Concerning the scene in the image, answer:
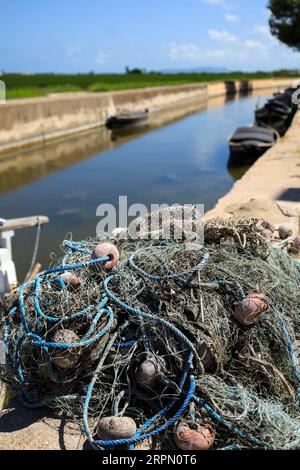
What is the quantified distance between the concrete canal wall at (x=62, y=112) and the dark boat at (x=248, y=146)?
29.9 ft

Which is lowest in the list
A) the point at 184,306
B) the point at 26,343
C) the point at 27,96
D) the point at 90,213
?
Answer: the point at 90,213

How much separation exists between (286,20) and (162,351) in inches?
1497

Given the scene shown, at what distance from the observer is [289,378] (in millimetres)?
3369

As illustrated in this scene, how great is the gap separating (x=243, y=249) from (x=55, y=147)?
1876 cm

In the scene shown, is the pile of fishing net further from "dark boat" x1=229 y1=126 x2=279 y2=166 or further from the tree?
the tree

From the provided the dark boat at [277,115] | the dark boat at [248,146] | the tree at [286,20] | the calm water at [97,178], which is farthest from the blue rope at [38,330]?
the tree at [286,20]

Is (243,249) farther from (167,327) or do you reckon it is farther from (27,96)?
(27,96)

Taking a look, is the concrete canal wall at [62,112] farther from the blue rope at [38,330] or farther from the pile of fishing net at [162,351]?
the pile of fishing net at [162,351]

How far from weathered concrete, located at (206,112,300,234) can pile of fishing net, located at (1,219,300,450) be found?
4015 mm

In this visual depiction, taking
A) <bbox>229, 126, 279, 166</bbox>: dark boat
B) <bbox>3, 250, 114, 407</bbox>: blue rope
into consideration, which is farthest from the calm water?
<bbox>3, 250, 114, 407</bbox>: blue rope

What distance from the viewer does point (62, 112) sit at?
2403 centimetres

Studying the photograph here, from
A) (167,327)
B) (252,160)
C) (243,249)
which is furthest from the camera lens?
(252,160)

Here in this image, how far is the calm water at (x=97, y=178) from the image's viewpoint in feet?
36.0
